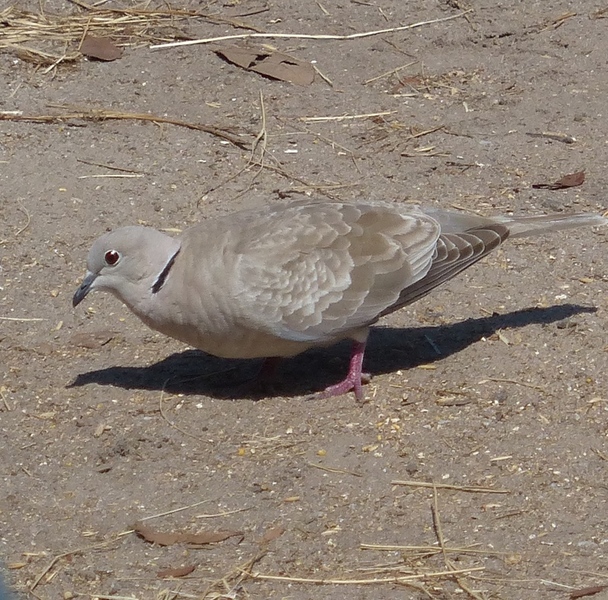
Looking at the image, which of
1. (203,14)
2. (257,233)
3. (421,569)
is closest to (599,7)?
(203,14)

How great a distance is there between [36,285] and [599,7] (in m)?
4.64

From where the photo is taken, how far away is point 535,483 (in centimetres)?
416

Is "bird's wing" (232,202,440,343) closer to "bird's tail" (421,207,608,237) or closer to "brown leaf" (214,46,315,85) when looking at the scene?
"bird's tail" (421,207,608,237)

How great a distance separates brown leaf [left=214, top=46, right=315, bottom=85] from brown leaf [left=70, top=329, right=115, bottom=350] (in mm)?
2773

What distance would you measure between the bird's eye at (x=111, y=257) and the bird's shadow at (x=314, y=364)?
572mm

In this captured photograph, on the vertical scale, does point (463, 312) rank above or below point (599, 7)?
below

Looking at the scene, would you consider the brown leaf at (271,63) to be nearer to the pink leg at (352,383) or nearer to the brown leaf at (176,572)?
the pink leg at (352,383)

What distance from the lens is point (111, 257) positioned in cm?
468

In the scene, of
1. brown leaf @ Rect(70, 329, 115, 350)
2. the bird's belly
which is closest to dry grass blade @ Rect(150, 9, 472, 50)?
brown leaf @ Rect(70, 329, 115, 350)

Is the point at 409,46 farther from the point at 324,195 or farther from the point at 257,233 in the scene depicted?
the point at 257,233

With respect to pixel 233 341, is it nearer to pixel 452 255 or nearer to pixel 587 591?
pixel 452 255

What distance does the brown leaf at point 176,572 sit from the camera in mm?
3773

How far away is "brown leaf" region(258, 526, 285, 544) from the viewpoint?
3.91 metres

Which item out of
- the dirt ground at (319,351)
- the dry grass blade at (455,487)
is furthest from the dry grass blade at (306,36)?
the dry grass blade at (455,487)
